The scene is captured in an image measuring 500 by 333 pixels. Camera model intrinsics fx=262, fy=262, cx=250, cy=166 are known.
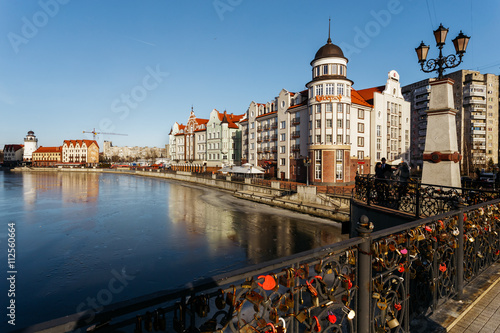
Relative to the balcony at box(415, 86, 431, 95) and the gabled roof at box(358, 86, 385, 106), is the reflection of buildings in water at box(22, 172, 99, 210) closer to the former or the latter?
the gabled roof at box(358, 86, 385, 106)

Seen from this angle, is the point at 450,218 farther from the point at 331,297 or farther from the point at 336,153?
the point at 336,153

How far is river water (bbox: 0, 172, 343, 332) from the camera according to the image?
11812mm

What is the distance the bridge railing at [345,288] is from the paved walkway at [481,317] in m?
0.31

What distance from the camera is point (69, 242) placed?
62.5 feet

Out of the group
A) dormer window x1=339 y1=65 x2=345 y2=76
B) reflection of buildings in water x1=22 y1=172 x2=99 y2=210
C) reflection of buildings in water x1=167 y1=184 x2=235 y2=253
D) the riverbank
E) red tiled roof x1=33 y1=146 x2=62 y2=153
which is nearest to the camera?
reflection of buildings in water x1=167 y1=184 x2=235 y2=253

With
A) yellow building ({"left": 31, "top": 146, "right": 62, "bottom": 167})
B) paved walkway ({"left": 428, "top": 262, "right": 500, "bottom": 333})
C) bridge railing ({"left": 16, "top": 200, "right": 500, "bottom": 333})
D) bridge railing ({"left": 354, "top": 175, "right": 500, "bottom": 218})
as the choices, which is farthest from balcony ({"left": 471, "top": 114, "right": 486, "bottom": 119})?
yellow building ({"left": 31, "top": 146, "right": 62, "bottom": 167})

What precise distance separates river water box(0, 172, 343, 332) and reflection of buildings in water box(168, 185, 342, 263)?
69 mm

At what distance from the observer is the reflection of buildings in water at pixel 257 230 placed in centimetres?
1813

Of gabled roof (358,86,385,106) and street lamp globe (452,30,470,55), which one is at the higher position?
gabled roof (358,86,385,106)

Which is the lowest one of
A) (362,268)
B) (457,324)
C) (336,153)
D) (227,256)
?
(227,256)

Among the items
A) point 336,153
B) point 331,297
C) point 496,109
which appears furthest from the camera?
point 496,109

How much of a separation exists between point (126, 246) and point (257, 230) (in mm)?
10406

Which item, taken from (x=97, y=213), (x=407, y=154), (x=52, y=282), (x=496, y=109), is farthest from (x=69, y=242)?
(x=496, y=109)

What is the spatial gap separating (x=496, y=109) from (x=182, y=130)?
9339cm
